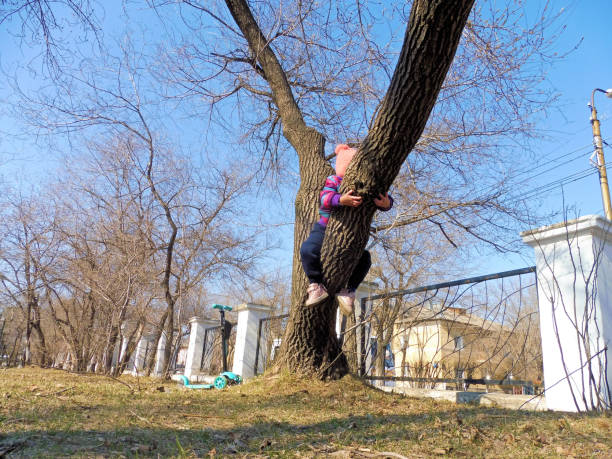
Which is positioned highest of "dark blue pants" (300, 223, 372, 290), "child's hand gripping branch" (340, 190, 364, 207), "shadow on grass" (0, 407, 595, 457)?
"child's hand gripping branch" (340, 190, 364, 207)

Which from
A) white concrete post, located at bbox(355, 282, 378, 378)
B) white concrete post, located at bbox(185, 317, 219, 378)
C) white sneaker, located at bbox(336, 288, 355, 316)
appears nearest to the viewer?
white sneaker, located at bbox(336, 288, 355, 316)

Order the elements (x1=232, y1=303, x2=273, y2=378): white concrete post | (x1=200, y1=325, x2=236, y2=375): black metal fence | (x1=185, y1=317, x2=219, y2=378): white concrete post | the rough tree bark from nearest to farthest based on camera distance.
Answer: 1. the rough tree bark
2. (x1=232, y1=303, x2=273, y2=378): white concrete post
3. (x1=200, y1=325, x2=236, y2=375): black metal fence
4. (x1=185, y1=317, x2=219, y2=378): white concrete post

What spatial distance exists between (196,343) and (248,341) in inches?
114

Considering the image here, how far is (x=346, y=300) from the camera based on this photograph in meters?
3.29

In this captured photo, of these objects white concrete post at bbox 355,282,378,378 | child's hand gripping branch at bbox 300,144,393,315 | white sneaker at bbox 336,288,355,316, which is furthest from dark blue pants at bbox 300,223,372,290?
white concrete post at bbox 355,282,378,378

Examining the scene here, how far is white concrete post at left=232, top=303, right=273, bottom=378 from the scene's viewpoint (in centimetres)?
726

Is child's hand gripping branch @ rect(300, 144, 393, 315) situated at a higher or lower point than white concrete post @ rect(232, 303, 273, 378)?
higher

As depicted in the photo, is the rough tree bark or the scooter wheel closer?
the rough tree bark

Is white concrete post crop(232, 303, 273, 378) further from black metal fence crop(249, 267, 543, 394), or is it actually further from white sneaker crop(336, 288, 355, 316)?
white sneaker crop(336, 288, 355, 316)

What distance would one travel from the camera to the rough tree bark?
8.18 ft

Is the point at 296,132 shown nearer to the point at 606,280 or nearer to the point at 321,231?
the point at 321,231

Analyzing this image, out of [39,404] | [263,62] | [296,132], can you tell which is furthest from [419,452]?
[263,62]

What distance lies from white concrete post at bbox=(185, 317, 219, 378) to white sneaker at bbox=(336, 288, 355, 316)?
22.5 ft

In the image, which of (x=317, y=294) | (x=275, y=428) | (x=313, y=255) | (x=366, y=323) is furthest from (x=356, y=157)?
(x=366, y=323)
